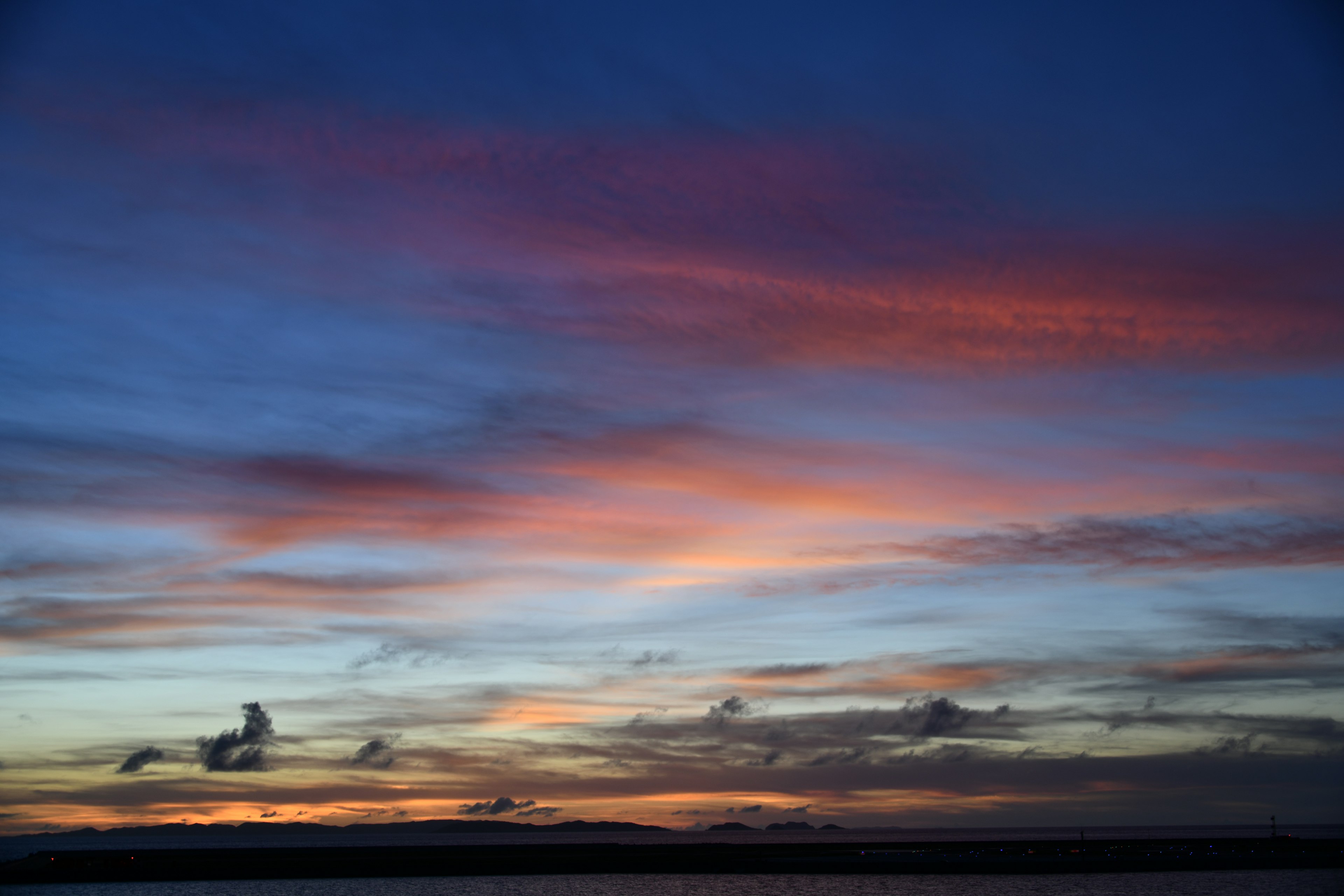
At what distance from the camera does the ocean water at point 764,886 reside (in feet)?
408

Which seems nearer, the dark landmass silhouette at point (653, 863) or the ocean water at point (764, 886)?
the ocean water at point (764, 886)

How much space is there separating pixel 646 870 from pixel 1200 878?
79640mm

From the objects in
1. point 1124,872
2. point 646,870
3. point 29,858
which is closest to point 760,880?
point 646,870

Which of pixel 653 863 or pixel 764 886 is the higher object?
pixel 653 863

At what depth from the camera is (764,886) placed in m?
138

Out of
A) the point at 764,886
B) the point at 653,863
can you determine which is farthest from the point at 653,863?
the point at 764,886

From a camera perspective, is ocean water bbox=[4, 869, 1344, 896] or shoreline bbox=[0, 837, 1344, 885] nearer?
ocean water bbox=[4, 869, 1344, 896]

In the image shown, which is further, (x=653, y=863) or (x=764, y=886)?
(x=653, y=863)

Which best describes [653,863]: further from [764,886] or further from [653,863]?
[764,886]

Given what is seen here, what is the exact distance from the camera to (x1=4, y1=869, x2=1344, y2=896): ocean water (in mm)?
124438

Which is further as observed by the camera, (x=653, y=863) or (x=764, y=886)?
(x=653, y=863)

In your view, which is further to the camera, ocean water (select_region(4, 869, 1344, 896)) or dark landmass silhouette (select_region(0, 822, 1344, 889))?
dark landmass silhouette (select_region(0, 822, 1344, 889))

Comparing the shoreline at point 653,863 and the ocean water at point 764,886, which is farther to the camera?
the shoreline at point 653,863

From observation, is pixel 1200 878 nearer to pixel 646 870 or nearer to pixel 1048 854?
pixel 1048 854
